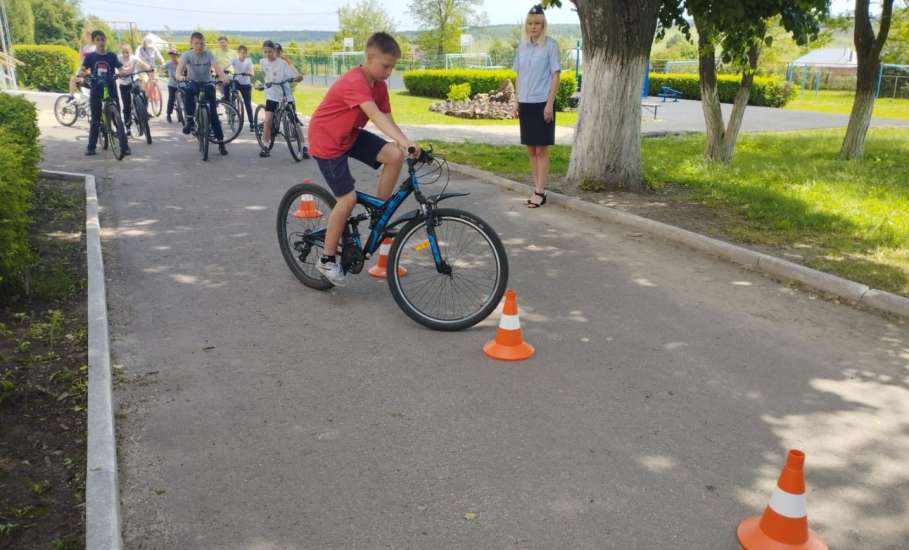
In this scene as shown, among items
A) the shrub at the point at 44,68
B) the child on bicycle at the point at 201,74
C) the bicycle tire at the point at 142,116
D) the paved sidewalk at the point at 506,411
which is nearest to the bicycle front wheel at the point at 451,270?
the paved sidewalk at the point at 506,411

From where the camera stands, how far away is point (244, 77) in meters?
15.6

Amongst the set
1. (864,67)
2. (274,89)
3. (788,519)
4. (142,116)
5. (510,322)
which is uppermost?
(864,67)

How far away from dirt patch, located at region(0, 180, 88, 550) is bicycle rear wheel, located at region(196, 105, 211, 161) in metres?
5.78

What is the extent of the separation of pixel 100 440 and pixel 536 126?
21.9ft

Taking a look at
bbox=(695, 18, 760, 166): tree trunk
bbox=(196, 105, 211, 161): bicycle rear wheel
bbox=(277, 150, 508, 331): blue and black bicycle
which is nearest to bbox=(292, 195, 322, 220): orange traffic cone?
bbox=(277, 150, 508, 331): blue and black bicycle

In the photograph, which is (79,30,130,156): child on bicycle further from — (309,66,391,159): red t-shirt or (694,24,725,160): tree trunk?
(694,24,725,160): tree trunk

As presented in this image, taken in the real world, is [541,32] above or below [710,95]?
above

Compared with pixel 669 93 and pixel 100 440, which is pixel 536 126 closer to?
pixel 100 440

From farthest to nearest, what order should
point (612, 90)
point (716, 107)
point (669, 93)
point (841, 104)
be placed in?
point (669, 93)
point (841, 104)
point (716, 107)
point (612, 90)

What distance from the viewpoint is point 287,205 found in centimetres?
636

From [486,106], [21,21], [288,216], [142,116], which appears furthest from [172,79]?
[21,21]

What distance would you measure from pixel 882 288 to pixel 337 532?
520 centimetres

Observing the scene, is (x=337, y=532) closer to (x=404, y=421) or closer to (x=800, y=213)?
(x=404, y=421)

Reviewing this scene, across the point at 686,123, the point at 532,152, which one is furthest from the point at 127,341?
the point at 686,123
